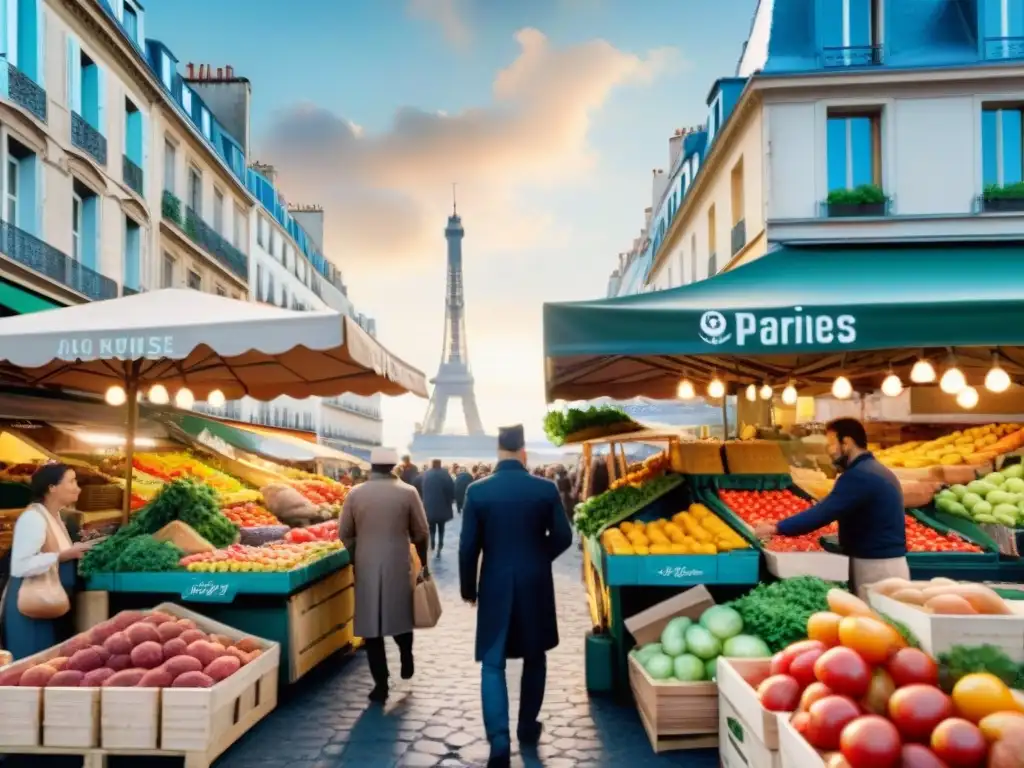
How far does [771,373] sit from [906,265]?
299 cm

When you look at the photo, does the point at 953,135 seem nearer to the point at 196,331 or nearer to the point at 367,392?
the point at 367,392

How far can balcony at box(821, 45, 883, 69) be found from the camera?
59.7 ft

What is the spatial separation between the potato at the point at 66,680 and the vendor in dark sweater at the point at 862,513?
13.8 feet

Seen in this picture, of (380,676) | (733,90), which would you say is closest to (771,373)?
(380,676)

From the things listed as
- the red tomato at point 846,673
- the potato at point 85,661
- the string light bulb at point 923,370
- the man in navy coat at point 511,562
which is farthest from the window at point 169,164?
the red tomato at point 846,673

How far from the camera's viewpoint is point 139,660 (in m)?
4.76

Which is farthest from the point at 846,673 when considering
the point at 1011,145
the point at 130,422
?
the point at 1011,145

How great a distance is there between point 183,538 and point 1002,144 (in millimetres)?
18428

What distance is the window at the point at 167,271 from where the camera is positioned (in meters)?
21.6

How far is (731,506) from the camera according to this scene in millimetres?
7047

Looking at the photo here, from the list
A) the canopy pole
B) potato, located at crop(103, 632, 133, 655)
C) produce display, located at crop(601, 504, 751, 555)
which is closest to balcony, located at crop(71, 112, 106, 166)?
the canopy pole

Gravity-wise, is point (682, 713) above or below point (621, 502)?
below

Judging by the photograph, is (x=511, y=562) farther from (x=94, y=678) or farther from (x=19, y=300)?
(x=19, y=300)

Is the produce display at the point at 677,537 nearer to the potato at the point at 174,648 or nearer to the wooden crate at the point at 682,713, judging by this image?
the wooden crate at the point at 682,713
